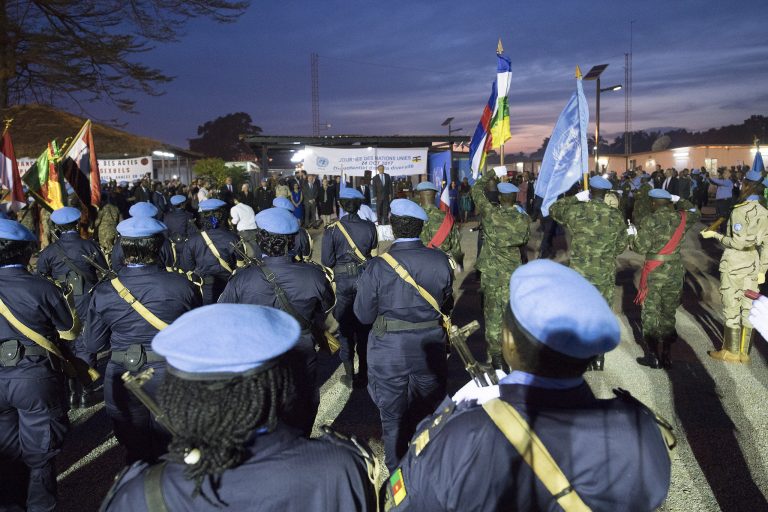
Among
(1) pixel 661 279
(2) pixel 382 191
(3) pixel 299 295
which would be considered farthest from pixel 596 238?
(2) pixel 382 191

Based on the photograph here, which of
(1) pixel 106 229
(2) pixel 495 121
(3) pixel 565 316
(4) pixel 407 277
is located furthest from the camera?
(1) pixel 106 229

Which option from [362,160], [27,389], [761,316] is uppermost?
[362,160]

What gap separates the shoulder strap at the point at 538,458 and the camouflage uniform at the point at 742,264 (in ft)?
20.0

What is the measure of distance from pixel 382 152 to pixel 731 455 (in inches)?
640

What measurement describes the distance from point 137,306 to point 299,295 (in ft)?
3.81

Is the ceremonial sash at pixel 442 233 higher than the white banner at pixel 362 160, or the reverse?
the white banner at pixel 362 160

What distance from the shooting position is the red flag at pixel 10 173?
9609 millimetres

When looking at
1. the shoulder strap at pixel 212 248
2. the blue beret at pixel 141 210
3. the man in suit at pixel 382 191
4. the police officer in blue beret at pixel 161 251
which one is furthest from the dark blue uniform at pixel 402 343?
the man in suit at pixel 382 191

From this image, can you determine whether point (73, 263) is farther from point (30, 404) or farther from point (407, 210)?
point (407, 210)

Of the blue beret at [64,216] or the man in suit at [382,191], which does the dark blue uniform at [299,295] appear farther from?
the man in suit at [382,191]

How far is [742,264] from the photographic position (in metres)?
6.70

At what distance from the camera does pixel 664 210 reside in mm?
6766

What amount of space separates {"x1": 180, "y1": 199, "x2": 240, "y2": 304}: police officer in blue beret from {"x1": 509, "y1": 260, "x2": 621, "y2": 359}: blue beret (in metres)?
6.29

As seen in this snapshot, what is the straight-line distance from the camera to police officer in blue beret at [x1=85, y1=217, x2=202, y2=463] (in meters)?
3.87
